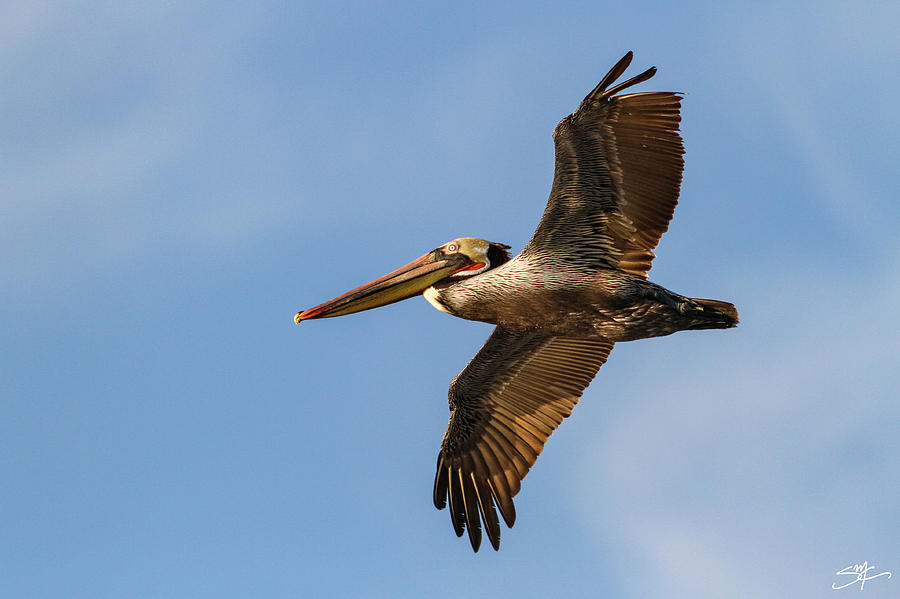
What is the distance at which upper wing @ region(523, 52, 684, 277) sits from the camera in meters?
11.1

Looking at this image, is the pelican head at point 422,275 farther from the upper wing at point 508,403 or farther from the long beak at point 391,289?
the upper wing at point 508,403

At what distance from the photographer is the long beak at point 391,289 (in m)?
12.2

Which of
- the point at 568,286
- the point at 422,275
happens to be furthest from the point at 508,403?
the point at 568,286

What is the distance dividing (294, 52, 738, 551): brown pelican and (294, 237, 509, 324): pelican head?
0.01m

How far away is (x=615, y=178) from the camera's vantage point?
11.4 meters

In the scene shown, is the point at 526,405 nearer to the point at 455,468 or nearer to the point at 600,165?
the point at 455,468

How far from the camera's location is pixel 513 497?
12.6 meters

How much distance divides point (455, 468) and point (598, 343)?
2.15 metres

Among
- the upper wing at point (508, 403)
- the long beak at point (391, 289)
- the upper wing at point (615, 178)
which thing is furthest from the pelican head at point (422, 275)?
the upper wing at point (508, 403)

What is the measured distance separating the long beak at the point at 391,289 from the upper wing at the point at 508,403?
1074 mm

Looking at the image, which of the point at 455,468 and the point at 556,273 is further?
the point at 455,468

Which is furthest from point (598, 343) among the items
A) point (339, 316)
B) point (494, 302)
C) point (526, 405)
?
point (339, 316)

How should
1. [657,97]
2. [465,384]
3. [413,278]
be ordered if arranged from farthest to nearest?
1. [465,384]
2. [413,278]
3. [657,97]

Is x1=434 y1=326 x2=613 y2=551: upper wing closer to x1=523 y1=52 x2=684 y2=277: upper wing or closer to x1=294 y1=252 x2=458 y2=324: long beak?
x1=294 y1=252 x2=458 y2=324: long beak
